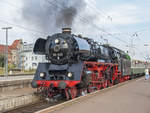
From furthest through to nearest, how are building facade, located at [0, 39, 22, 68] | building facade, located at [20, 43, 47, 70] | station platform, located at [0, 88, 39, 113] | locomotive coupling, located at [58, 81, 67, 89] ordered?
building facade, located at [0, 39, 22, 68], building facade, located at [20, 43, 47, 70], locomotive coupling, located at [58, 81, 67, 89], station platform, located at [0, 88, 39, 113]

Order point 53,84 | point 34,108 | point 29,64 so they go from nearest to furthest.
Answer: point 34,108 < point 53,84 < point 29,64

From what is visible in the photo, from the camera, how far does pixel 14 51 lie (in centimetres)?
8319

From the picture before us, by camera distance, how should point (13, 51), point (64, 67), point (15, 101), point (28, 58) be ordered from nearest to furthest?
1. point (15, 101)
2. point (64, 67)
3. point (28, 58)
4. point (13, 51)

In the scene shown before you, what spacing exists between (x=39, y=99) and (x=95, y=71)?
3.74 m

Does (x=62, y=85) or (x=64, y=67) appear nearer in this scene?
(x=62, y=85)

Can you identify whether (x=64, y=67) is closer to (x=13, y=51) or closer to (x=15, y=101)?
(x=15, y=101)

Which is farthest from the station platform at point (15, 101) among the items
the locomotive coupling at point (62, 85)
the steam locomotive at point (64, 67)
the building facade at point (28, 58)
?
the building facade at point (28, 58)

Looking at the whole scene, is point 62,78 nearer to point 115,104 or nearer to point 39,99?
point 39,99

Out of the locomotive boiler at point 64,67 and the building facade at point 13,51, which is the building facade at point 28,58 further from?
the locomotive boiler at point 64,67

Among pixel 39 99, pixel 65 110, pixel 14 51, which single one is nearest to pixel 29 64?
pixel 14 51

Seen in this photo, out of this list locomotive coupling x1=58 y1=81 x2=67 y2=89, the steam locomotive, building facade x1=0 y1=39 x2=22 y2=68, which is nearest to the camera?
locomotive coupling x1=58 y1=81 x2=67 y2=89

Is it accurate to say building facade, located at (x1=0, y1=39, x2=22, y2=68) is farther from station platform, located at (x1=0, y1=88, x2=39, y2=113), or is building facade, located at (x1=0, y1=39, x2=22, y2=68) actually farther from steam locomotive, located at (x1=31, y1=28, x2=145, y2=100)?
steam locomotive, located at (x1=31, y1=28, x2=145, y2=100)

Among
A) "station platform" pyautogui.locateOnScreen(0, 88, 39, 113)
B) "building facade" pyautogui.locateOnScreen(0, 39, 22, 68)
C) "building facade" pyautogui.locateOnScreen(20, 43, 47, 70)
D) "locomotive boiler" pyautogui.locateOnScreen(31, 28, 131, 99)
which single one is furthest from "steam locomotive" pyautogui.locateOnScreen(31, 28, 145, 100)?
"building facade" pyautogui.locateOnScreen(0, 39, 22, 68)

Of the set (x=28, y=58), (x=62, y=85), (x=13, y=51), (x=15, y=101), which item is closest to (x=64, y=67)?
(x=62, y=85)
